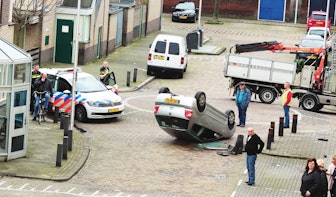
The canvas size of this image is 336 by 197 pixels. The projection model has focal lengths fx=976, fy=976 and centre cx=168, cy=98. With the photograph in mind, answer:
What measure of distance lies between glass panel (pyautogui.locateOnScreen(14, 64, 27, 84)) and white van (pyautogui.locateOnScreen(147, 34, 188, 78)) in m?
18.4

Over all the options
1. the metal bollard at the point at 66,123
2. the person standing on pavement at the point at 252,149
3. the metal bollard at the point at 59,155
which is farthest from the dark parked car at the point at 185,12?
the person standing on pavement at the point at 252,149

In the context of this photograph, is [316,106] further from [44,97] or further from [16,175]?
[16,175]

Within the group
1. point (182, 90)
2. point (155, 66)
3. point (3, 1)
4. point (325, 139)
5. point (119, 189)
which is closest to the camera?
point (119, 189)

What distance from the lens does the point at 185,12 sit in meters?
65.7

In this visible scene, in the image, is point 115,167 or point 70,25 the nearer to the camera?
point 115,167

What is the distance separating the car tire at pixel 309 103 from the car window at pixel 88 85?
28.8ft

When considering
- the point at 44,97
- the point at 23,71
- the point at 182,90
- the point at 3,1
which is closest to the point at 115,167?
the point at 23,71

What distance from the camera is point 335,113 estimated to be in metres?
37.8

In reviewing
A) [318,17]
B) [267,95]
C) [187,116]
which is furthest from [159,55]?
[318,17]

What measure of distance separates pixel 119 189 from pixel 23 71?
4.42 metres

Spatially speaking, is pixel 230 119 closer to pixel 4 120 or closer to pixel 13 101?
pixel 13 101

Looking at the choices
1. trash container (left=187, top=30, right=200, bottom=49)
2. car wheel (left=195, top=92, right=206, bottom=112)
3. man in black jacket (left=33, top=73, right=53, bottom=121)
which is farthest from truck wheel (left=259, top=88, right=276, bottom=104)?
trash container (left=187, top=30, right=200, bottom=49)

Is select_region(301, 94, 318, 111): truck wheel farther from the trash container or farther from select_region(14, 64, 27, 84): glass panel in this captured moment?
the trash container

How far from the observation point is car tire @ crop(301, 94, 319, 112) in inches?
1468
